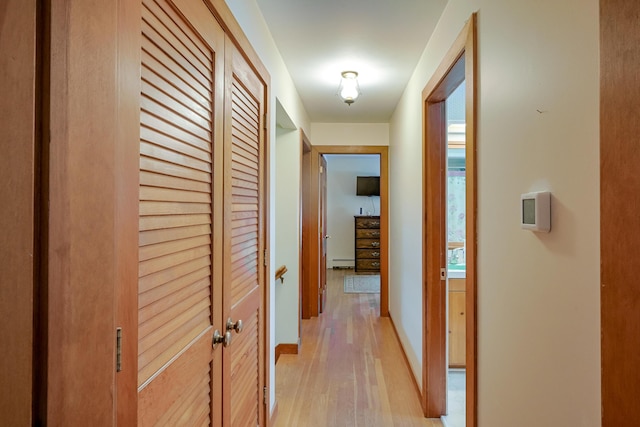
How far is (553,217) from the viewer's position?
90 centimetres

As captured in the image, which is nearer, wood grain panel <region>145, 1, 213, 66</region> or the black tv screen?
wood grain panel <region>145, 1, 213, 66</region>

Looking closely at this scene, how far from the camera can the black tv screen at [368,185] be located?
25.8 ft

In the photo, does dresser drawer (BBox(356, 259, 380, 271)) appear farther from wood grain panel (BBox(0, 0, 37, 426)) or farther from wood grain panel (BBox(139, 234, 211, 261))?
wood grain panel (BBox(0, 0, 37, 426))

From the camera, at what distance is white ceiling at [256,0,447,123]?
6.24 ft

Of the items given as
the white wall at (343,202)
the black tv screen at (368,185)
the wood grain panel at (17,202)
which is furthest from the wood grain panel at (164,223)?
the white wall at (343,202)

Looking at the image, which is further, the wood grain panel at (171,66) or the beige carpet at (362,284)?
the beige carpet at (362,284)

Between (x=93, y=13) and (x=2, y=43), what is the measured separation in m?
0.16

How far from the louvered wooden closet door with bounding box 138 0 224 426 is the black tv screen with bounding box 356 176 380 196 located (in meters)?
6.70

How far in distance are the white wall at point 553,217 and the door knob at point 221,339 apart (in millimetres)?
945

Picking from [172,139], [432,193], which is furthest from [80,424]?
[432,193]

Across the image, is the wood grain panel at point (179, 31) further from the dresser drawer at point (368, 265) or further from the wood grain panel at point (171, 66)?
the dresser drawer at point (368, 265)

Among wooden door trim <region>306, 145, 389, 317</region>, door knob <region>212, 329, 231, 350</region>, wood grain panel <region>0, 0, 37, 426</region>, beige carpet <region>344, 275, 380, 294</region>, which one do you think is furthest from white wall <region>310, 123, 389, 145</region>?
wood grain panel <region>0, 0, 37, 426</region>

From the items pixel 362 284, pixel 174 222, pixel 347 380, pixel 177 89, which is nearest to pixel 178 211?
pixel 174 222

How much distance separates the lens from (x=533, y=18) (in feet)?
3.26
